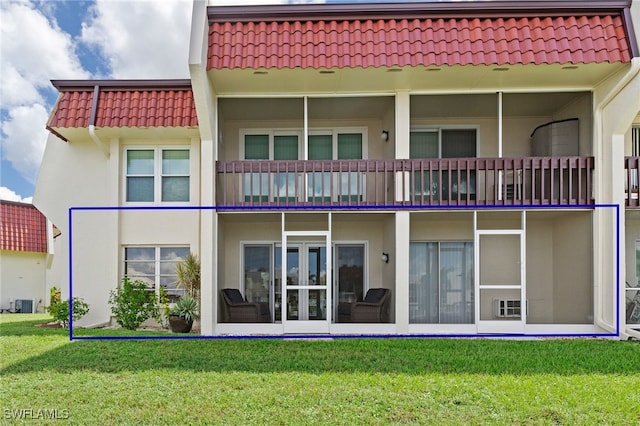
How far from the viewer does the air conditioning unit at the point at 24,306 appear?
23234 millimetres

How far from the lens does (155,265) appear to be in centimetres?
1368

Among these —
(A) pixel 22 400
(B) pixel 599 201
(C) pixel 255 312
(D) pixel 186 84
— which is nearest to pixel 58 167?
(D) pixel 186 84

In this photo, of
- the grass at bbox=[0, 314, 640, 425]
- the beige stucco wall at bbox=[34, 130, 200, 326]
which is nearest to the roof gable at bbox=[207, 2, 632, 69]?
the beige stucco wall at bbox=[34, 130, 200, 326]

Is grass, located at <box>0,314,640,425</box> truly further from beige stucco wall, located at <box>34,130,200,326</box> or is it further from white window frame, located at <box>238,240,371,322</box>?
white window frame, located at <box>238,240,371,322</box>

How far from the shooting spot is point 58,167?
13992 mm

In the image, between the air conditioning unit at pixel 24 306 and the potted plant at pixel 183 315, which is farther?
the air conditioning unit at pixel 24 306

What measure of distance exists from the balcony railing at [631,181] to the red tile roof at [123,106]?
9.98 meters

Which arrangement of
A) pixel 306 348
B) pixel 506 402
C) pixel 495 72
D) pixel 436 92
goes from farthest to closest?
pixel 436 92 → pixel 495 72 → pixel 306 348 → pixel 506 402

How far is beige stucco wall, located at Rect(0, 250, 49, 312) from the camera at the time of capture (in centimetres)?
2333

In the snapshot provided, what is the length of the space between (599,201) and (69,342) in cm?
1172

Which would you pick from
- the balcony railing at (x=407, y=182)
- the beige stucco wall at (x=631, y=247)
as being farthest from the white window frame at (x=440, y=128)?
the beige stucco wall at (x=631, y=247)

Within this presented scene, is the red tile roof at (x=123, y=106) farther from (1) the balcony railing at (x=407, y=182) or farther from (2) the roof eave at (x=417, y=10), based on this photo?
(2) the roof eave at (x=417, y=10)

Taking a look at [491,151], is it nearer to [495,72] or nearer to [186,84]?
[495,72]

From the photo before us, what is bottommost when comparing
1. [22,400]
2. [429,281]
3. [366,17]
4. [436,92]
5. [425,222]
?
[22,400]
